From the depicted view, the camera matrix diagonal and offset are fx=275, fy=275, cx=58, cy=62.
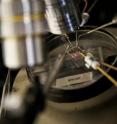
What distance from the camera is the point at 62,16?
53cm

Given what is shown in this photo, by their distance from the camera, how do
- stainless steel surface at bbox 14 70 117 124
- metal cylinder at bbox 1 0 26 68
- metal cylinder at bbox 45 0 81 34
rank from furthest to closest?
stainless steel surface at bbox 14 70 117 124 < metal cylinder at bbox 45 0 81 34 < metal cylinder at bbox 1 0 26 68

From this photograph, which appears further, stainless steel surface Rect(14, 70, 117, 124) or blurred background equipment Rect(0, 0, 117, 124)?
stainless steel surface Rect(14, 70, 117, 124)

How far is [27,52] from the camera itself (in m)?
0.28

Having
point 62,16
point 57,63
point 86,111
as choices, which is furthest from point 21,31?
point 86,111

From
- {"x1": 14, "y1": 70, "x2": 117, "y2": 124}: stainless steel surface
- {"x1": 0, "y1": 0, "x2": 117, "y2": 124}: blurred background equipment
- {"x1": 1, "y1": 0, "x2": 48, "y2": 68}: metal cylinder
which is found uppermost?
{"x1": 1, "y1": 0, "x2": 48, "y2": 68}: metal cylinder

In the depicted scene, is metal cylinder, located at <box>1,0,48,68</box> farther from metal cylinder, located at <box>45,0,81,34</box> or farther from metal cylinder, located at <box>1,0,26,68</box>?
metal cylinder, located at <box>45,0,81,34</box>

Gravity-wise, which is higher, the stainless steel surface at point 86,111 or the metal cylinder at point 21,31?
the metal cylinder at point 21,31

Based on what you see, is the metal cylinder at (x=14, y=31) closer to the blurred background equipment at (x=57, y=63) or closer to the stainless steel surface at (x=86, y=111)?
the blurred background equipment at (x=57, y=63)

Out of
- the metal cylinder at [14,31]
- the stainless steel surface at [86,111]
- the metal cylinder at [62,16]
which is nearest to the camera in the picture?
the metal cylinder at [14,31]

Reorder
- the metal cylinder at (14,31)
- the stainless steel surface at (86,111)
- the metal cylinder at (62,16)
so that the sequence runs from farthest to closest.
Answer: the stainless steel surface at (86,111)
the metal cylinder at (62,16)
the metal cylinder at (14,31)

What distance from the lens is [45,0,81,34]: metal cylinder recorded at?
0.50m

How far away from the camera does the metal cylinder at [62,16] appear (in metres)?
0.50

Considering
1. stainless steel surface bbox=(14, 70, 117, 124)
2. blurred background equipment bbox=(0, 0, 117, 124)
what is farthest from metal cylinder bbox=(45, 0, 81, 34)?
stainless steel surface bbox=(14, 70, 117, 124)

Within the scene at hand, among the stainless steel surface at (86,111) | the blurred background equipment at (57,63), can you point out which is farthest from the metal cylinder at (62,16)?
the stainless steel surface at (86,111)
